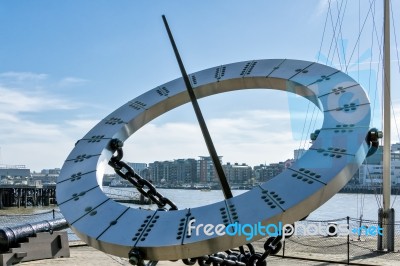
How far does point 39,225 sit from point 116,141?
6.68m

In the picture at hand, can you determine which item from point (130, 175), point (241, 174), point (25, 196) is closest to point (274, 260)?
point (241, 174)

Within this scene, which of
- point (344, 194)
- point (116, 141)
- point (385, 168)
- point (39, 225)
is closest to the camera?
point (116, 141)

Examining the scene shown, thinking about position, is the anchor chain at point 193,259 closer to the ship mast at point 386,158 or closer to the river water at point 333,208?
the river water at point 333,208

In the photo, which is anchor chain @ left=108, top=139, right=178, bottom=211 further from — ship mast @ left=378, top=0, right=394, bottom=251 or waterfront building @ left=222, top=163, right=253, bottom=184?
ship mast @ left=378, top=0, right=394, bottom=251

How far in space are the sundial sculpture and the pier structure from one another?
5204 cm

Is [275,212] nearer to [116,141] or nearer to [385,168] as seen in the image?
[116,141]

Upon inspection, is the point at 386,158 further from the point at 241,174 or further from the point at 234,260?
the point at 234,260

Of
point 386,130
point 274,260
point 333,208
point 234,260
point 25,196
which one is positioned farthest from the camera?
point 25,196

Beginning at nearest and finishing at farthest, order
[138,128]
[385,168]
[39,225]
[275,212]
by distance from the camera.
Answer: [275,212] < [138,128] < [39,225] < [385,168]

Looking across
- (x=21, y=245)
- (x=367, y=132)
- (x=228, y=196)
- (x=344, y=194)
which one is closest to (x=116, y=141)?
(x=228, y=196)

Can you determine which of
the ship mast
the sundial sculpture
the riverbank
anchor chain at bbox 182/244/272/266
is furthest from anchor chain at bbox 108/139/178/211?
the ship mast

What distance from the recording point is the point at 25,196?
57969 millimetres

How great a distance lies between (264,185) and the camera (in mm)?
5199

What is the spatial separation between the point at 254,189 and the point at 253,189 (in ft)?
0.04
